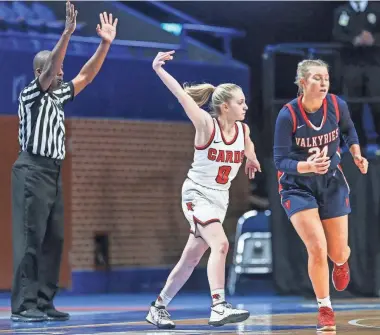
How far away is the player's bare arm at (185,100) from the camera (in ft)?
22.1

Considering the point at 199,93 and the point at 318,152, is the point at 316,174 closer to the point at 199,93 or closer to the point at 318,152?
the point at 318,152

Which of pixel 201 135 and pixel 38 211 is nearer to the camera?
pixel 201 135

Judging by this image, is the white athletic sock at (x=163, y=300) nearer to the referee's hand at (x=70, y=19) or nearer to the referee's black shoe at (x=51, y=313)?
the referee's black shoe at (x=51, y=313)

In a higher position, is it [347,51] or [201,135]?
[347,51]

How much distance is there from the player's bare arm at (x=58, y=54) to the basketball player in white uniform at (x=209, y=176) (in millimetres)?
923

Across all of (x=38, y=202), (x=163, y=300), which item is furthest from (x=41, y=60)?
(x=163, y=300)

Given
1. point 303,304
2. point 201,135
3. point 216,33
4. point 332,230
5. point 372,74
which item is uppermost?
point 216,33

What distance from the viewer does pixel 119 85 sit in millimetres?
12336

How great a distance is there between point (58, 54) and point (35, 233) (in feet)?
4.58

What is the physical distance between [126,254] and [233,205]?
5.71 ft

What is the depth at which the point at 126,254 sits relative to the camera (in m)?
12.5

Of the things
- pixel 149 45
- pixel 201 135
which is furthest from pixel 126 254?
pixel 201 135

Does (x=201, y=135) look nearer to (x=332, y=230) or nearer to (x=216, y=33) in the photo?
(x=332, y=230)

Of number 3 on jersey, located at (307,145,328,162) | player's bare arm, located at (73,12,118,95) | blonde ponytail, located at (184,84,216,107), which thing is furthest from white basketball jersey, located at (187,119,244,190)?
player's bare arm, located at (73,12,118,95)
